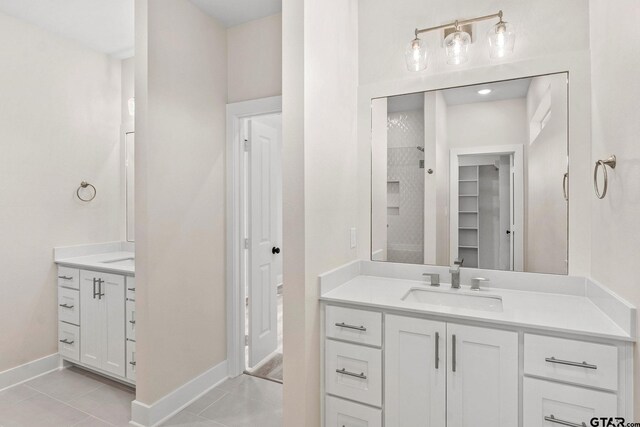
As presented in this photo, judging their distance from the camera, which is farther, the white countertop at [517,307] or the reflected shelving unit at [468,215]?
the reflected shelving unit at [468,215]

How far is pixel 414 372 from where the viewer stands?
1.58 m

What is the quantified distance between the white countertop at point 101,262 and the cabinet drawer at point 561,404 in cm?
238

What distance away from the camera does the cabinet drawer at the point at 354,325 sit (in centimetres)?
167

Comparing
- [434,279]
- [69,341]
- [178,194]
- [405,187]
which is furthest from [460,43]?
[69,341]

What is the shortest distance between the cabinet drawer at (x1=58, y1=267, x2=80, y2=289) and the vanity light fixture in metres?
2.90

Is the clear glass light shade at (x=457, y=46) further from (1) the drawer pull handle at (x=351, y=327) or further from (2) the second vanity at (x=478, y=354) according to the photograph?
(1) the drawer pull handle at (x=351, y=327)

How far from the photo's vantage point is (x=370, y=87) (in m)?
2.27

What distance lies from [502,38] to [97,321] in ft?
10.7

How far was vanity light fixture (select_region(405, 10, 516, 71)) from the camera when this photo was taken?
6.05 ft

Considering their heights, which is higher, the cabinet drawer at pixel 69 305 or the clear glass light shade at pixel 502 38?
the clear glass light shade at pixel 502 38

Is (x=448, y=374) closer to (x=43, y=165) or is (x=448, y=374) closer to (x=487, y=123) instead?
(x=487, y=123)

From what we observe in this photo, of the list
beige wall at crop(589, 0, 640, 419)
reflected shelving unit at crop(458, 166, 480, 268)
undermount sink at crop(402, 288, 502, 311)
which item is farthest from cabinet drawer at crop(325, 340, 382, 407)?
beige wall at crop(589, 0, 640, 419)

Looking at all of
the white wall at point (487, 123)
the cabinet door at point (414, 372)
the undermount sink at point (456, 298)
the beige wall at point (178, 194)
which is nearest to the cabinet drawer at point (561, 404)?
the cabinet door at point (414, 372)

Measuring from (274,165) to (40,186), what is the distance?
74.4 inches
